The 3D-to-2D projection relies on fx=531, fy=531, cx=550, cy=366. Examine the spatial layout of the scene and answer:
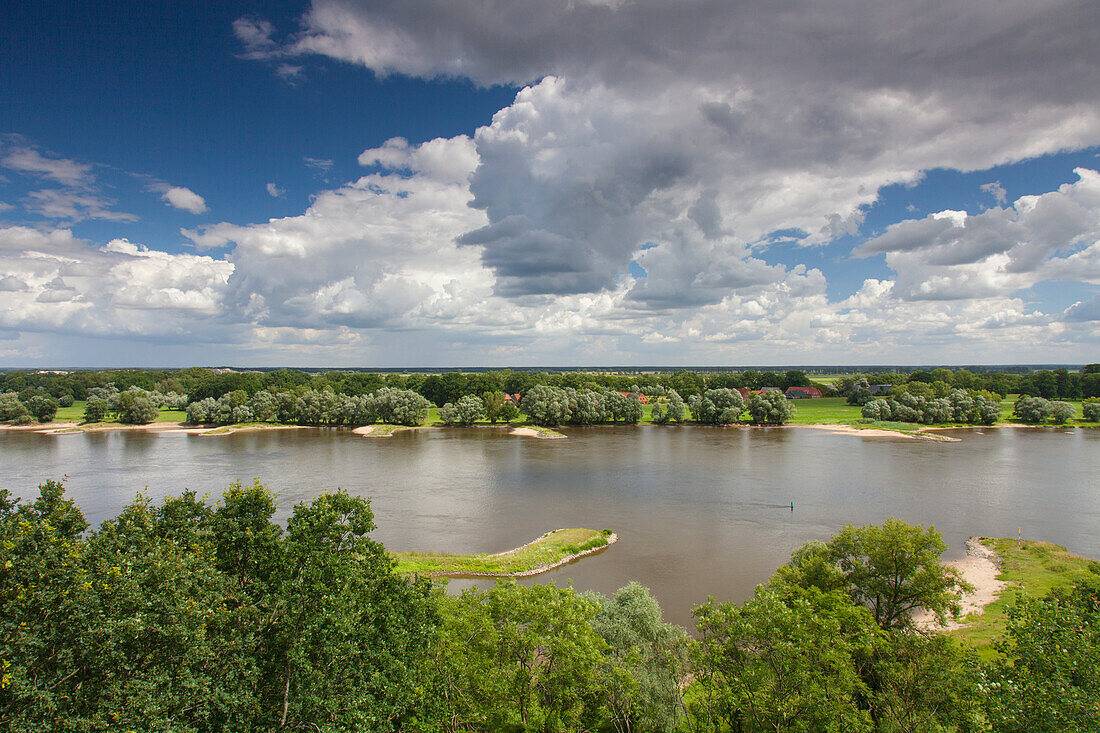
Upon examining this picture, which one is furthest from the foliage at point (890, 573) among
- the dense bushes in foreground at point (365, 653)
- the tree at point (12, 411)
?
the tree at point (12, 411)

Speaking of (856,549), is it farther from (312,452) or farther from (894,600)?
(312,452)

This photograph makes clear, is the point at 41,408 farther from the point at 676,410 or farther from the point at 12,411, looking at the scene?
the point at 676,410

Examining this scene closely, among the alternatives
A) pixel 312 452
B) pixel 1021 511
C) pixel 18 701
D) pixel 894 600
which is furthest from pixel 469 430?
pixel 18 701

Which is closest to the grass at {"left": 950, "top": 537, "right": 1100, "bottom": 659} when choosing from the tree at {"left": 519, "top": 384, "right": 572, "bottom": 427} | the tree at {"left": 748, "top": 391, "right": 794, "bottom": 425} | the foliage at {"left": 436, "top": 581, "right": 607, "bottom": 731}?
the foliage at {"left": 436, "top": 581, "right": 607, "bottom": 731}

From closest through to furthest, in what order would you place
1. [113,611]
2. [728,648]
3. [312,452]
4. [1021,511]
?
[113,611]
[728,648]
[1021,511]
[312,452]

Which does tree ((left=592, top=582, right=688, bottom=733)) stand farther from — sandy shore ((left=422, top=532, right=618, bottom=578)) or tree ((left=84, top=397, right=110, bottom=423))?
tree ((left=84, top=397, right=110, bottom=423))

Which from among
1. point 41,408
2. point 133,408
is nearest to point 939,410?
point 133,408

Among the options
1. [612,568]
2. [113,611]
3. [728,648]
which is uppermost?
[113,611]
